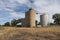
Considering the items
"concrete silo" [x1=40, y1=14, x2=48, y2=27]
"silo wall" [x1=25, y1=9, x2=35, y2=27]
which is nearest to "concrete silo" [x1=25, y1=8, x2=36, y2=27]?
"silo wall" [x1=25, y1=9, x2=35, y2=27]

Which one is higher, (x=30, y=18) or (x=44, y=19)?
(x=30, y=18)

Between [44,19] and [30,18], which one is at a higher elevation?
[30,18]

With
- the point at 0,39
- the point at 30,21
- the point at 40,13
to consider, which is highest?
the point at 40,13

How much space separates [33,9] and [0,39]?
1420 centimetres

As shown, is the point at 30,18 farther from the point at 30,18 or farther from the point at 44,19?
the point at 44,19

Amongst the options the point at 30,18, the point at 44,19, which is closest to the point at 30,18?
the point at 30,18

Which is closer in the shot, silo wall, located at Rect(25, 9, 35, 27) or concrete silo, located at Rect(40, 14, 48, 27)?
silo wall, located at Rect(25, 9, 35, 27)

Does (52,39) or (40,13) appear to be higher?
(40,13)

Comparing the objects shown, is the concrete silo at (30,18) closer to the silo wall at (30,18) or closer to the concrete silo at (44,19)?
the silo wall at (30,18)

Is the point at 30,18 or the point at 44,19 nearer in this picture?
the point at 30,18

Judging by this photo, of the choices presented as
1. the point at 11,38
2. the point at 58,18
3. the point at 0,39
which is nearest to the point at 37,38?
the point at 11,38

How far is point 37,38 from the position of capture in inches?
444

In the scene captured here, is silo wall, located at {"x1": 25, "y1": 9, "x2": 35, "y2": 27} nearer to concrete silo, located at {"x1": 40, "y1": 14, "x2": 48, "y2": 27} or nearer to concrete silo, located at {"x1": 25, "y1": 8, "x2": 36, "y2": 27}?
concrete silo, located at {"x1": 25, "y1": 8, "x2": 36, "y2": 27}

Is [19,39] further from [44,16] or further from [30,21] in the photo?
[44,16]
